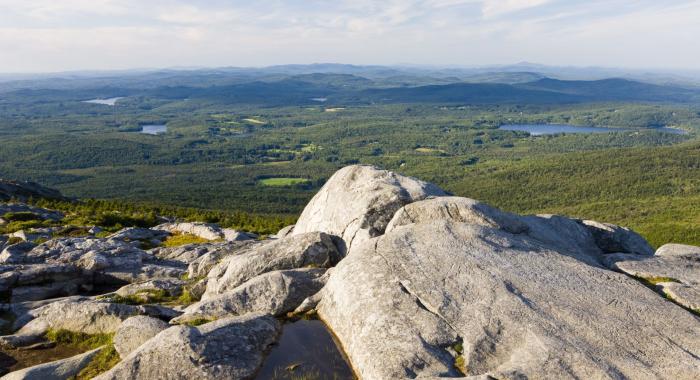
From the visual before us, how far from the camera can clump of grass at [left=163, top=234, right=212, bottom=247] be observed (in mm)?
47581

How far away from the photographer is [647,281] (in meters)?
23.2

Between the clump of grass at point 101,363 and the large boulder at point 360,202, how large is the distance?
13605 millimetres

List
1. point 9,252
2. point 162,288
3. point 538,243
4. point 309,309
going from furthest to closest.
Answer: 1. point 9,252
2. point 162,288
3. point 538,243
4. point 309,309

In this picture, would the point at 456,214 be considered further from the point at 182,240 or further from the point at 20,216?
the point at 20,216

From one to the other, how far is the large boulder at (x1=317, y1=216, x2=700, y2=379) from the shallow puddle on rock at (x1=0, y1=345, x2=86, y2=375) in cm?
1219

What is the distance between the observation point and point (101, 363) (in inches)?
699

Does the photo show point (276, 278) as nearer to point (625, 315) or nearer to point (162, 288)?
point (162, 288)

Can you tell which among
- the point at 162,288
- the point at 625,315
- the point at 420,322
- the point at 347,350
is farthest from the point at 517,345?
the point at 162,288

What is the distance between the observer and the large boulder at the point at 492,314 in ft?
51.9

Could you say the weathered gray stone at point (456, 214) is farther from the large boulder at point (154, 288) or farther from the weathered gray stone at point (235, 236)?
the weathered gray stone at point (235, 236)

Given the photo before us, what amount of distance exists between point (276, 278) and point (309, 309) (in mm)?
2620

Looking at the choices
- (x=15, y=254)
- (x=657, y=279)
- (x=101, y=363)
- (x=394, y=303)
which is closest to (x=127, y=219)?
(x=15, y=254)

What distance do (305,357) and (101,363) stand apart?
8.63m

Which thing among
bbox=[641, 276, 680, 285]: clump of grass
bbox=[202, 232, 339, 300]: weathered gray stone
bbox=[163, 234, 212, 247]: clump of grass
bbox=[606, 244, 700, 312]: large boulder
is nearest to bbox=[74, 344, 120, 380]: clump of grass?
bbox=[202, 232, 339, 300]: weathered gray stone
